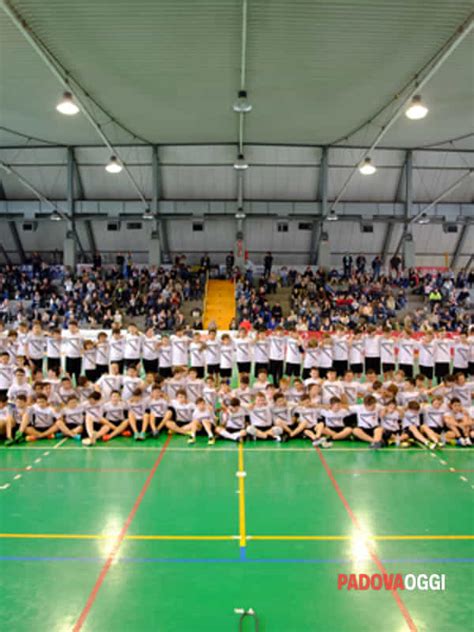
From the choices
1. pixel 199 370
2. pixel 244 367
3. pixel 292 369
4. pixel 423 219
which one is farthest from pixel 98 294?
pixel 423 219

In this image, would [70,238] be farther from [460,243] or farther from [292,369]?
[460,243]

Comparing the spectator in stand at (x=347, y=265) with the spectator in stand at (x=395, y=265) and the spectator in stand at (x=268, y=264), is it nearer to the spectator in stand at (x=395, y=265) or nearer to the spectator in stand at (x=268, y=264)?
the spectator in stand at (x=395, y=265)

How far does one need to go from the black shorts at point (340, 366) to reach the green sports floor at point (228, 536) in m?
4.45

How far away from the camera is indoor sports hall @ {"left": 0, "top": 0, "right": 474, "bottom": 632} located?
6.76 meters

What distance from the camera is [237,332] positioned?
55.0 ft

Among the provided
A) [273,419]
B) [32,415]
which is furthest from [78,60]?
[273,419]

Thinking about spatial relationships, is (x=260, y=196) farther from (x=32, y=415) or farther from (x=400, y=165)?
(x=32, y=415)

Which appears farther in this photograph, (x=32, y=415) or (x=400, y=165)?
(x=400, y=165)

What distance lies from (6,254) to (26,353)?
28348 millimetres

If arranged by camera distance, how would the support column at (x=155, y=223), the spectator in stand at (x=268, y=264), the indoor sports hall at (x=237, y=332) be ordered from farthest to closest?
the spectator in stand at (x=268, y=264), the support column at (x=155, y=223), the indoor sports hall at (x=237, y=332)

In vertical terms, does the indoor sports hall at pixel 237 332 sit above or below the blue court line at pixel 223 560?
above

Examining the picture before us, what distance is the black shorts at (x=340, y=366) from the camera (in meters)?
15.9

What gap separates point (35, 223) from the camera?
38469 mm

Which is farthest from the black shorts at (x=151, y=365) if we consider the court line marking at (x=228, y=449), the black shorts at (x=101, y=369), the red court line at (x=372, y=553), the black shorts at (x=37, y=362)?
the red court line at (x=372, y=553)
